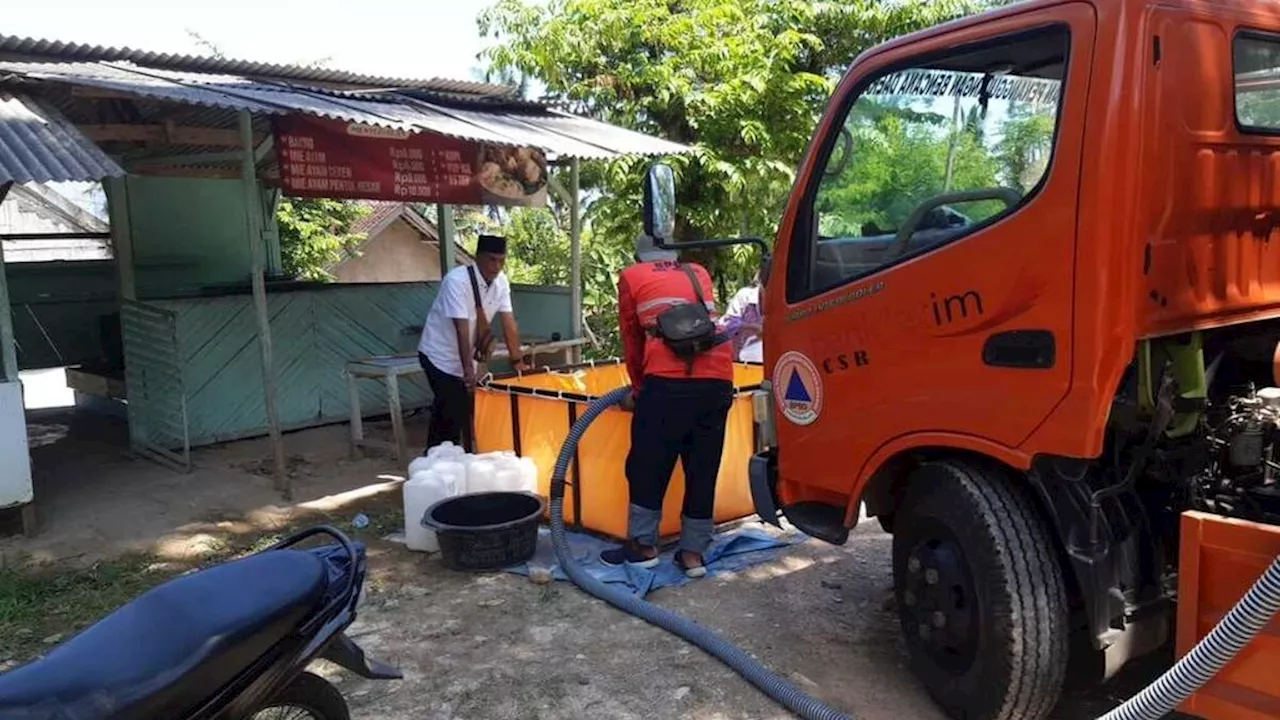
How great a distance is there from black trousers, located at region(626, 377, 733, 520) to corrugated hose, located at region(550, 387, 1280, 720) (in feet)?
1.12

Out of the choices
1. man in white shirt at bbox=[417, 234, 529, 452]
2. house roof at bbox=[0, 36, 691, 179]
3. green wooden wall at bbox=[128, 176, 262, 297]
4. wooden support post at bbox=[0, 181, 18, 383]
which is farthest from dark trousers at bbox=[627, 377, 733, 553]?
green wooden wall at bbox=[128, 176, 262, 297]

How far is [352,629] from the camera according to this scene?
418 cm

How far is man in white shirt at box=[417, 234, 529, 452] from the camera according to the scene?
233 inches

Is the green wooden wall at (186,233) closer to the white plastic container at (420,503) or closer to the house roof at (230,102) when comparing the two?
the house roof at (230,102)

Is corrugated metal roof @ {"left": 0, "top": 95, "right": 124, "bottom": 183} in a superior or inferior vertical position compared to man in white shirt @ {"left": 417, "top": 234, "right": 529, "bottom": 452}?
superior

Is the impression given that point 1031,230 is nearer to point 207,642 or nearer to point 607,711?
point 607,711

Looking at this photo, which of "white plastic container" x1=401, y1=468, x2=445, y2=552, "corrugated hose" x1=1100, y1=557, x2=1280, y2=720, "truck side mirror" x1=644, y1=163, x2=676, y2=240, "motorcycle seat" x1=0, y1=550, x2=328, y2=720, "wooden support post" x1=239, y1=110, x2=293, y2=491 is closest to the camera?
"motorcycle seat" x1=0, y1=550, x2=328, y2=720

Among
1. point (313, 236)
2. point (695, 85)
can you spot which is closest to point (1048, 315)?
point (695, 85)

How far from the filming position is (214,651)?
2.25 m

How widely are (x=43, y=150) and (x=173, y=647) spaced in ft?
12.8

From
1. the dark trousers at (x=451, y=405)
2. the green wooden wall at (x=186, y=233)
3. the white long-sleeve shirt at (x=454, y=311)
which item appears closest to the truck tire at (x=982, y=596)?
the white long-sleeve shirt at (x=454, y=311)

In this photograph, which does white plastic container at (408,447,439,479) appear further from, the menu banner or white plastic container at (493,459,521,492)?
the menu banner

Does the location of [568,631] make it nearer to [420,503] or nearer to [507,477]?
[507,477]

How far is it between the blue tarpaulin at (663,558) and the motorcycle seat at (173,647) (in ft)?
6.96
